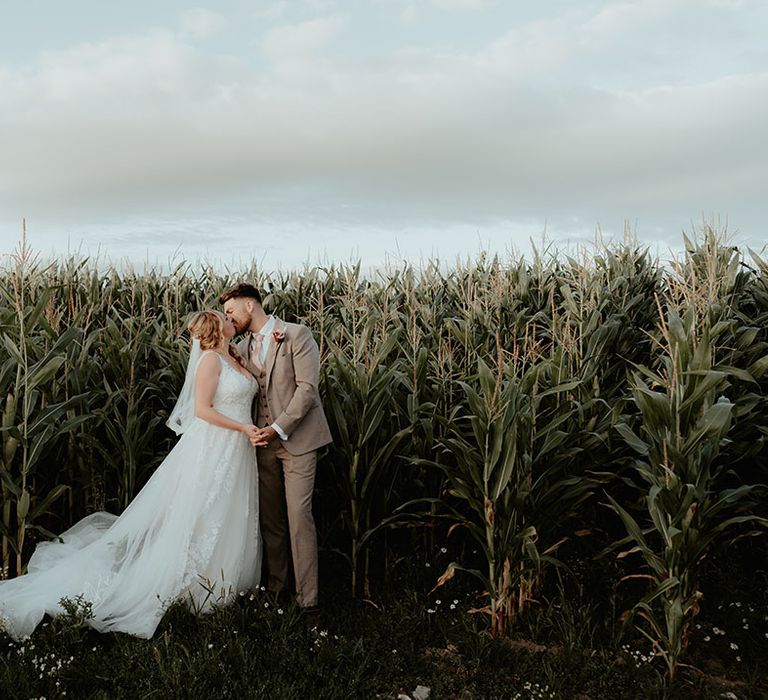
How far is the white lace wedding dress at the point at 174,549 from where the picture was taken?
4387 mm

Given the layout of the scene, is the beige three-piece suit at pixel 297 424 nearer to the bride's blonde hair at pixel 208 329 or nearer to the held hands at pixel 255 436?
the held hands at pixel 255 436

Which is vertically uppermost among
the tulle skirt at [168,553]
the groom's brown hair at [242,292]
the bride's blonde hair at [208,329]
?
the groom's brown hair at [242,292]

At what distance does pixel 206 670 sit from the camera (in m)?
3.78

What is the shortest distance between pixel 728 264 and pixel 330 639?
233 inches

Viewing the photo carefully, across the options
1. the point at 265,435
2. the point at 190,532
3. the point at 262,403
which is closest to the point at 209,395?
the point at 262,403

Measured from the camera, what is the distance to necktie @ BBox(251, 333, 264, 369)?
4891 millimetres

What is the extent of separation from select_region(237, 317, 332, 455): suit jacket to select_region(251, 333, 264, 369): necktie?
0.18 metres

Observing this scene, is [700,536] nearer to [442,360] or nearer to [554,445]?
[554,445]

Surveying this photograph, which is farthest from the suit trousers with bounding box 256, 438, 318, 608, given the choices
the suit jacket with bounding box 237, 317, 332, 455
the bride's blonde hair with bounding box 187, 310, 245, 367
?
the bride's blonde hair with bounding box 187, 310, 245, 367

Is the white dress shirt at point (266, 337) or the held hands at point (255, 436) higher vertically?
the white dress shirt at point (266, 337)

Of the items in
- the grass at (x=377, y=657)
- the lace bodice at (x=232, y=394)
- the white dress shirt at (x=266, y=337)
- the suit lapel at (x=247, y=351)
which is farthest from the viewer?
the suit lapel at (x=247, y=351)

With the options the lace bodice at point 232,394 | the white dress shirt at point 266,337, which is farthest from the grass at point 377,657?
the white dress shirt at point 266,337

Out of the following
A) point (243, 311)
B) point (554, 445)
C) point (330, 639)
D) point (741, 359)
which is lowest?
point (330, 639)

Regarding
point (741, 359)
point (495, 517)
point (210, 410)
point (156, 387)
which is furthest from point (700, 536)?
point (156, 387)
